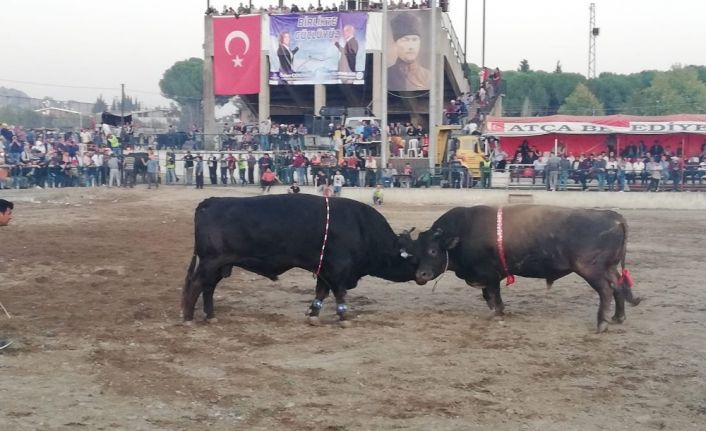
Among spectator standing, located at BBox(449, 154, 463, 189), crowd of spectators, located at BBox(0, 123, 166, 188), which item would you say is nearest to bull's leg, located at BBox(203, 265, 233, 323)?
crowd of spectators, located at BBox(0, 123, 166, 188)

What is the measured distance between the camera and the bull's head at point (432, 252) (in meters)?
11.0

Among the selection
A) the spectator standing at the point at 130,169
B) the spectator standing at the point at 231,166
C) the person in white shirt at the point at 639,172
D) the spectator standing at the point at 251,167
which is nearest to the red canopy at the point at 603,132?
the person in white shirt at the point at 639,172

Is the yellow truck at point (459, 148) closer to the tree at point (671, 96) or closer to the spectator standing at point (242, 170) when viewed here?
the spectator standing at point (242, 170)

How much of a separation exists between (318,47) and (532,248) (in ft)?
109

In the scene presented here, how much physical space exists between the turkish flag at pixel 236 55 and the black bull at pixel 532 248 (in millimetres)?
33973

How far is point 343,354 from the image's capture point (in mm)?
8852

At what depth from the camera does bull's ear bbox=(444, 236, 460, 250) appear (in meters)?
11.0

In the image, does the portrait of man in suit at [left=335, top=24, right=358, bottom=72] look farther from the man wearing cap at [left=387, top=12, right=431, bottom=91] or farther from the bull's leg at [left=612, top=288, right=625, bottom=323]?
the bull's leg at [left=612, top=288, right=625, bottom=323]

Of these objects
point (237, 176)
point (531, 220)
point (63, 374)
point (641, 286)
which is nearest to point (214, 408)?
point (63, 374)

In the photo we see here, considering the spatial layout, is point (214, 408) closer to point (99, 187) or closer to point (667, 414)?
point (667, 414)

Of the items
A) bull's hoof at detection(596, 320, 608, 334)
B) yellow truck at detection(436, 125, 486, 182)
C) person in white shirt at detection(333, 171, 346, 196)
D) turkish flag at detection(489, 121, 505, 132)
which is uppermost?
turkish flag at detection(489, 121, 505, 132)

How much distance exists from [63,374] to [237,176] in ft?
92.7

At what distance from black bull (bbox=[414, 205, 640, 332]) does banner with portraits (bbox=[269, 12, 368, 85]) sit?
31.3m

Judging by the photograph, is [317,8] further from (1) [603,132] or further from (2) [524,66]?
(2) [524,66]
